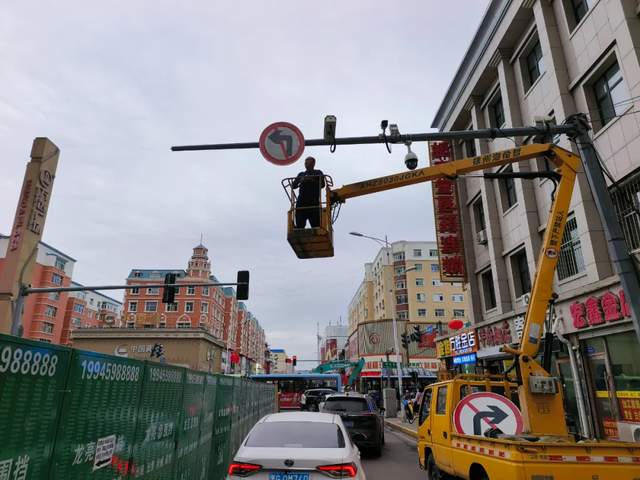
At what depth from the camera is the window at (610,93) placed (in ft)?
40.5

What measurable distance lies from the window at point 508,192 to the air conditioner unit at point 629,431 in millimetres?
10170

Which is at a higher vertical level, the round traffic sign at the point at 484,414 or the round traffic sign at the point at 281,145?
the round traffic sign at the point at 281,145

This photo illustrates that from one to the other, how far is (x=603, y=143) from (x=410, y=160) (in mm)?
8920

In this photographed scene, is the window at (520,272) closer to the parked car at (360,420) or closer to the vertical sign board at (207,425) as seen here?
the parked car at (360,420)

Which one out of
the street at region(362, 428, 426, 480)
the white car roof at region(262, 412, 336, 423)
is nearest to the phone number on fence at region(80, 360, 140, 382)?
the white car roof at region(262, 412, 336, 423)

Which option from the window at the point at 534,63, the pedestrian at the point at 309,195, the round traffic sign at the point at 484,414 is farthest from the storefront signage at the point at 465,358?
the pedestrian at the point at 309,195

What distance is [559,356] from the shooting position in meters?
14.8

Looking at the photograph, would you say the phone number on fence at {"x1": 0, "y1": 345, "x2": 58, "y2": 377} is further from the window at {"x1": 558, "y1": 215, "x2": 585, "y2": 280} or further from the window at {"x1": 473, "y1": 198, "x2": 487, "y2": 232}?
the window at {"x1": 473, "y1": 198, "x2": 487, "y2": 232}

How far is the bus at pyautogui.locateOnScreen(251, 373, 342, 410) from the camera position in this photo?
37594mm

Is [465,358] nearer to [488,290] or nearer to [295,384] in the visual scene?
[488,290]

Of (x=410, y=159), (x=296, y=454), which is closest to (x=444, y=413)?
(x=296, y=454)

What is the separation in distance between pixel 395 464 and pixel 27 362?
11.4m

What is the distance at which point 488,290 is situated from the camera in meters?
21.8

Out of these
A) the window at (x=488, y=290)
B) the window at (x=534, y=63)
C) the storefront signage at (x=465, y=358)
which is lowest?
the storefront signage at (x=465, y=358)
